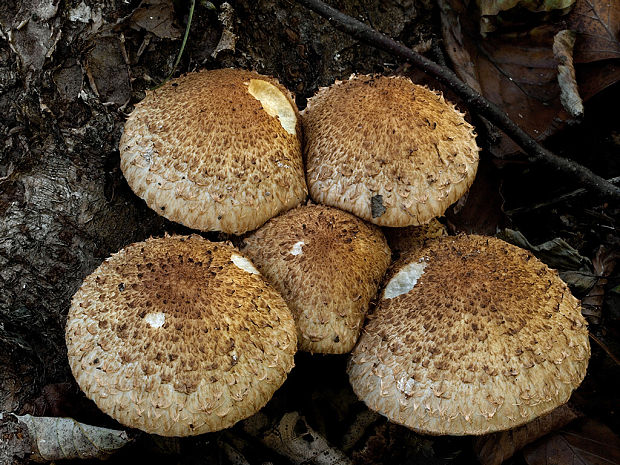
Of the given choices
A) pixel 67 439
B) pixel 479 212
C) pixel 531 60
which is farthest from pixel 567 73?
pixel 67 439

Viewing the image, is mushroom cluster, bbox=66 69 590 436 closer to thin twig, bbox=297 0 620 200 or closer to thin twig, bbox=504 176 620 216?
thin twig, bbox=297 0 620 200

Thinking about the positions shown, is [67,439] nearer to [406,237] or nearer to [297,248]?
[297,248]

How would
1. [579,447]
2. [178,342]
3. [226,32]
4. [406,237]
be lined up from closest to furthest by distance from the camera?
[178,342] < [579,447] < [406,237] < [226,32]

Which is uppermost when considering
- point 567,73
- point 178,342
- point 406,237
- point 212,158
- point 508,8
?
point 508,8

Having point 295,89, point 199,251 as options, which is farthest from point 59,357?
point 295,89

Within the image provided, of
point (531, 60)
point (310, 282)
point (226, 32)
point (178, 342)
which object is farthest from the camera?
point (531, 60)

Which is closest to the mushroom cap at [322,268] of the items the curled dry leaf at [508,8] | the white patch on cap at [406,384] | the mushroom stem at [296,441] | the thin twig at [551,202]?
the white patch on cap at [406,384]

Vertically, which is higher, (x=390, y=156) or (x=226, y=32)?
(x=226, y=32)

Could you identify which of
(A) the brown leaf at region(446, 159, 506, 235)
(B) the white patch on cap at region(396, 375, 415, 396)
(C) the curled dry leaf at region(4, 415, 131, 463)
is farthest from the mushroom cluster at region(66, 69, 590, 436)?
(A) the brown leaf at region(446, 159, 506, 235)
